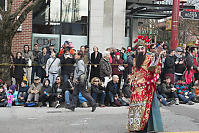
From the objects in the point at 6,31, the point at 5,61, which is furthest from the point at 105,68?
the point at 6,31

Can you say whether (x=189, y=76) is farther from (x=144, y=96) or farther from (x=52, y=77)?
(x=144, y=96)

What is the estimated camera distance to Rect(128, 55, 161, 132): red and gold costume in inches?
300

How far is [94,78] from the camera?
12812 mm

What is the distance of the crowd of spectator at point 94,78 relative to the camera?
1218cm

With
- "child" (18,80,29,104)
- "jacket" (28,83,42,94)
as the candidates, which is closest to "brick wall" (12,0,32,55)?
"child" (18,80,29,104)

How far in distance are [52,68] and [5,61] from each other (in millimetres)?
1752

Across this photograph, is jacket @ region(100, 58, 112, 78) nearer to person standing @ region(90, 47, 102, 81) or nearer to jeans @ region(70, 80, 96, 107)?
person standing @ region(90, 47, 102, 81)

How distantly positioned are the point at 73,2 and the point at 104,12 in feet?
6.91

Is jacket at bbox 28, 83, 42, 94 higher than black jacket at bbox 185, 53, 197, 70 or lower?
lower

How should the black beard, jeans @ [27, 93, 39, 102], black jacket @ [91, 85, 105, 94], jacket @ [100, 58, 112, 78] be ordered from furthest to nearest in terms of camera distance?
1. jacket @ [100, 58, 112, 78]
2. black jacket @ [91, 85, 105, 94]
3. jeans @ [27, 93, 39, 102]
4. the black beard

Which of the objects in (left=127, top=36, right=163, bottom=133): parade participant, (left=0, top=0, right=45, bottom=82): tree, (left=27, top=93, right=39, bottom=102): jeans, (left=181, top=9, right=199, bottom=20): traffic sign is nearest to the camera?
(left=127, top=36, right=163, bottom=133): parade participant

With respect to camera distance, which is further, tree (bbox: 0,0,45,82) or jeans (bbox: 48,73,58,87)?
jeans (bbox: 48,73,58,87)

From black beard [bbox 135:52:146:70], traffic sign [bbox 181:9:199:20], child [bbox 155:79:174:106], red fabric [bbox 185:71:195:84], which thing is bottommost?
child [bbox 155:79:174:106]

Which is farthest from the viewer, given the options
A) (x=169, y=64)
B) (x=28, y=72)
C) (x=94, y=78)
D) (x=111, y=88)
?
(x=28, y=72)
